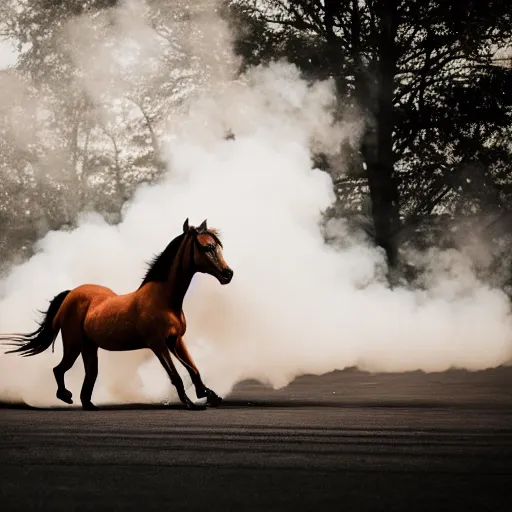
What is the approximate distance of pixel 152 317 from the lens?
1633 centimetres

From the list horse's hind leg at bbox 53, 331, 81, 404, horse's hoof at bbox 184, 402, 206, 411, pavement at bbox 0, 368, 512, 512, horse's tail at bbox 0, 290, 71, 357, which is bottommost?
pavement at bbox 0, 368, 512, 512

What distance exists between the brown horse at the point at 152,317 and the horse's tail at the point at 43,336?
326 mm

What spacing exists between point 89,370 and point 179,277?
1.61 m

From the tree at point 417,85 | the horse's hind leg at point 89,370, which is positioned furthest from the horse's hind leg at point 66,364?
the tree at point 417,85

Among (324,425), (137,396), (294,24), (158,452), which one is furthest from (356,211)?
(158,452)

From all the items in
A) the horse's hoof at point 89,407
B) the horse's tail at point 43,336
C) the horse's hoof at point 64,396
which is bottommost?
the horse's hoof at point 89,407

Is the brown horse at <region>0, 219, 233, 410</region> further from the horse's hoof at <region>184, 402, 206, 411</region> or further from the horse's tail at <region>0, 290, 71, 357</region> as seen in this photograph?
the horse's tail at <region>0, 290, 71, 357</region>

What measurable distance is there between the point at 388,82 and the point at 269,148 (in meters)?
11.1

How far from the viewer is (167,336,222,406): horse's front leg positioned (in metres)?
16.3

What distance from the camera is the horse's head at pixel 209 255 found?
16.4 meters

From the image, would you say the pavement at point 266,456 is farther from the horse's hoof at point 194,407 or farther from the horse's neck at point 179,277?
the horse's neck at point 179,277

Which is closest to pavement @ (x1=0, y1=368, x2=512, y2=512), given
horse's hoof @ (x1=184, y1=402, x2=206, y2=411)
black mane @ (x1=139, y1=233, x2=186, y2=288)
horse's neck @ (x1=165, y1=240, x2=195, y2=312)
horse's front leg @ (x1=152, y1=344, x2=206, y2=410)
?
horse's hoof @ (x1=184, y1=402, x2=206, y2=411)

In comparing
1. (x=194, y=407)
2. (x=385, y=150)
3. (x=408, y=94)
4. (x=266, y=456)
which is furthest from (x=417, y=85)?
(x=266, y=456)

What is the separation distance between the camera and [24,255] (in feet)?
Answer: 133
